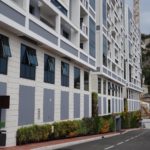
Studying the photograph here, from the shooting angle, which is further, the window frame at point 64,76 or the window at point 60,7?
the window frame at point 64,76

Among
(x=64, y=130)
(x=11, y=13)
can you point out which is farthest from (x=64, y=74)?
(x=11, y=13)

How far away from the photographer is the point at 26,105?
2509 cm

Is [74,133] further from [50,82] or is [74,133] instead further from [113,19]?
[113,19]

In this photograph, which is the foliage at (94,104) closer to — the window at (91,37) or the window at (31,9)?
the window at (91,37)

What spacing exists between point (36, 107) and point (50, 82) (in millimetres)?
3805

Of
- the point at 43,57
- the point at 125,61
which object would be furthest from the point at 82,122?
the point at 125,61

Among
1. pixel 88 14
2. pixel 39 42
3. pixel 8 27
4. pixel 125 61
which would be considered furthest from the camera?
pixel 125 61

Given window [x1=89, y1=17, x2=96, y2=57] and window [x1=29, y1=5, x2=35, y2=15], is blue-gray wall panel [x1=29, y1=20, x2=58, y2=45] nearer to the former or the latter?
window [x1=29, y1=5, x2=35, y2=15]

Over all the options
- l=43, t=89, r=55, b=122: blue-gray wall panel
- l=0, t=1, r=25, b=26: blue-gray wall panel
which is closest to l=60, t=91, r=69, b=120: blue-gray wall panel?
l=43, t=89, r=55, b=122: blue-gray wall panel

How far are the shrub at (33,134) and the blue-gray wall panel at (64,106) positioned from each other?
18.5ft

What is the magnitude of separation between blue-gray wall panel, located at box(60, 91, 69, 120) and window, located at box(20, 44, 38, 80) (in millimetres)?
7111

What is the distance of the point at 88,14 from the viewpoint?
143 feet

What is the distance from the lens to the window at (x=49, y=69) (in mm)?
29447

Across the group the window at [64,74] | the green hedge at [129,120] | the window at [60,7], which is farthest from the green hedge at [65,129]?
the green hedge at [129,120]
